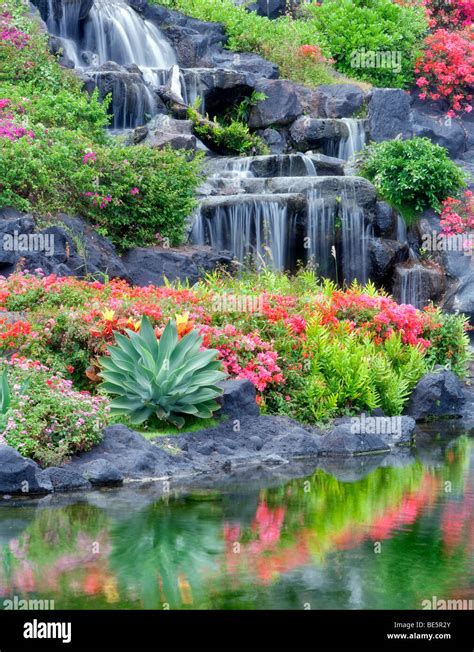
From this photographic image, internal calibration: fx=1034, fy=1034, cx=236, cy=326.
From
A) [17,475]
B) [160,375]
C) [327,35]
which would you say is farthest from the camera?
[327,35]

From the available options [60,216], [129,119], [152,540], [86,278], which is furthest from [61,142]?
[152,540]

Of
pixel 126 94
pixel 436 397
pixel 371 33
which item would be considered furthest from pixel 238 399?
pixel 371 33

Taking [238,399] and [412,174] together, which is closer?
[238,399]

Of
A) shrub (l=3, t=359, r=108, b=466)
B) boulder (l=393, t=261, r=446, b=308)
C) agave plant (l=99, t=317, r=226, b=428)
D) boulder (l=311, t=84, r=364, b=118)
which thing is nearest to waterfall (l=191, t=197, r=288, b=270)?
boulder (l=393, t=261, r=446, b=308)

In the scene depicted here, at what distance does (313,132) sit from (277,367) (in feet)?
44.5

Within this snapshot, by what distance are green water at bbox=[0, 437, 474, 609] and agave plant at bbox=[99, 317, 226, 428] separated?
5.59 ft

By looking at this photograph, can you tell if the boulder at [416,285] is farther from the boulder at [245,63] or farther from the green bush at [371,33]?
the green bush at [371,33]

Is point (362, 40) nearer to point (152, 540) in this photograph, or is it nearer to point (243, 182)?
point (243, 182)

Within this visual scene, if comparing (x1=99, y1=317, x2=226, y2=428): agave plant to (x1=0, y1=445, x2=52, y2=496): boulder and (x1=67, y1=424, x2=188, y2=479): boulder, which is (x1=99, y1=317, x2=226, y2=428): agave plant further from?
(x1=0, y1=445, x2=52, y2=496): boulder

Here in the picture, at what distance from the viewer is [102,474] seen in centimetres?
980

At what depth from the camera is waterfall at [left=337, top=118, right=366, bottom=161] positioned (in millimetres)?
25109

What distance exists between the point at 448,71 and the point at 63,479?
23535 millimetres

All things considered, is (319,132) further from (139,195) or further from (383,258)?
(139,195)

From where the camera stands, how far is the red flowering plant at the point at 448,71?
97.8ft
